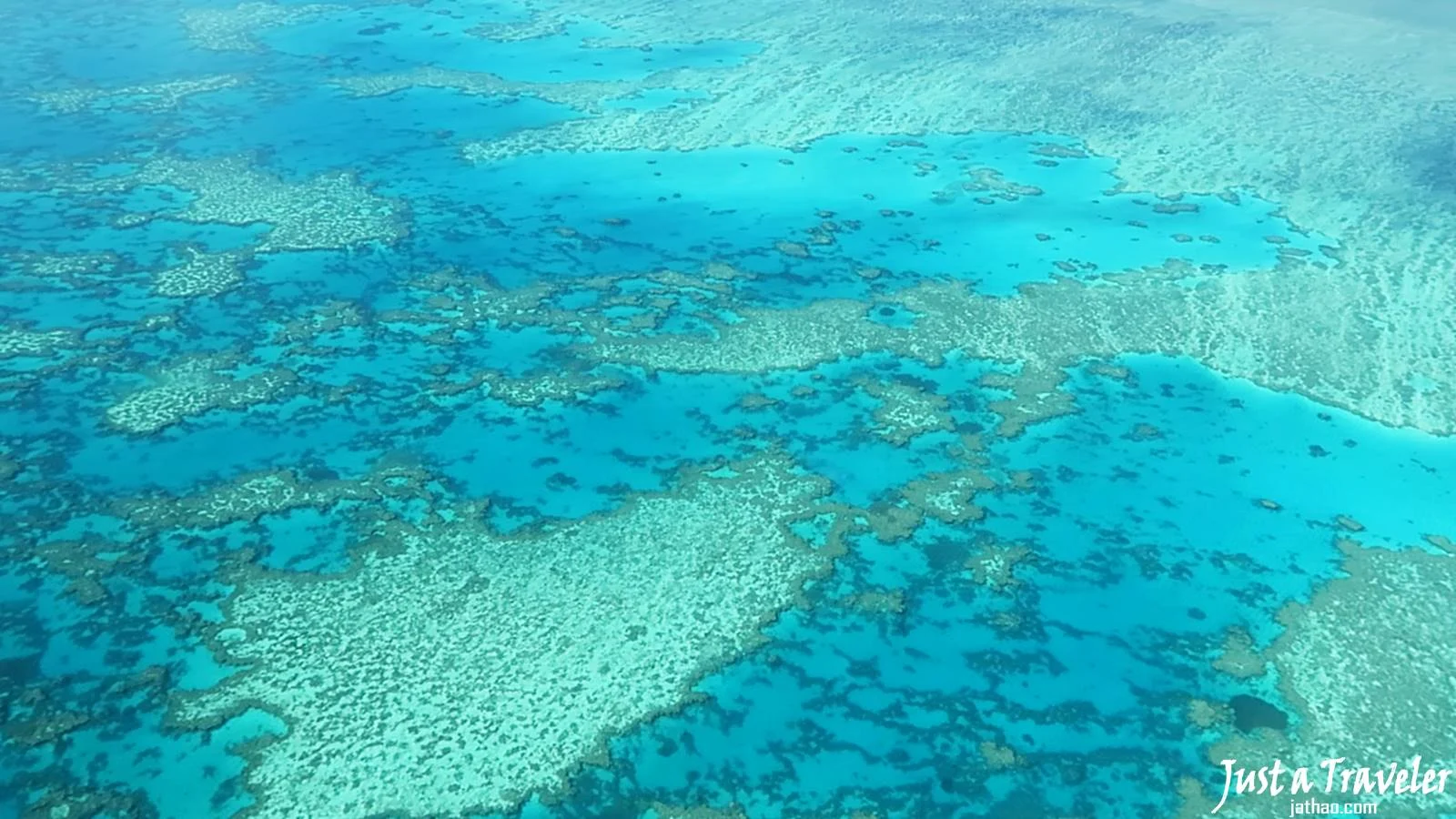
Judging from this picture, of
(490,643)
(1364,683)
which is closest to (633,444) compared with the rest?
(490,643)

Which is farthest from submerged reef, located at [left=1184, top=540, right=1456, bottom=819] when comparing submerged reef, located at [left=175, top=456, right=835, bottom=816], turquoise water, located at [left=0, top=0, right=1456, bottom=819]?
submerged reef, located at [left=175, top=456, right=835, bottom=816]

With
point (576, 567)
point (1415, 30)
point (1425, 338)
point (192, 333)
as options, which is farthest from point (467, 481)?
point (1415, 30)

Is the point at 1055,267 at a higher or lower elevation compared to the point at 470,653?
higher

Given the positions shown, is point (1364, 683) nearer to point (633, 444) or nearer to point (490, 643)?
point (633, 444)

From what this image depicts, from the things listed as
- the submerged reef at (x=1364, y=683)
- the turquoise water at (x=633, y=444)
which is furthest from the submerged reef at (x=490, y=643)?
the submerged reef at (x=1364, y=683)

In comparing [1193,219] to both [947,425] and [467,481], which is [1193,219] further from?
[467,481]

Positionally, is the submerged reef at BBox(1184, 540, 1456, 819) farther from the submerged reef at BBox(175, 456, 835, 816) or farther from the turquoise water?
the submerged reef at BBox(175, 456, 835, 816)

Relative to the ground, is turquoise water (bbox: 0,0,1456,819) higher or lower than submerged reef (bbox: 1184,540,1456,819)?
higher

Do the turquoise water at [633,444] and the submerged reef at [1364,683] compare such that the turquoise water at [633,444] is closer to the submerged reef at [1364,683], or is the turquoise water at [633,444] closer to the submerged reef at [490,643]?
the submerged reef at [490,643]
